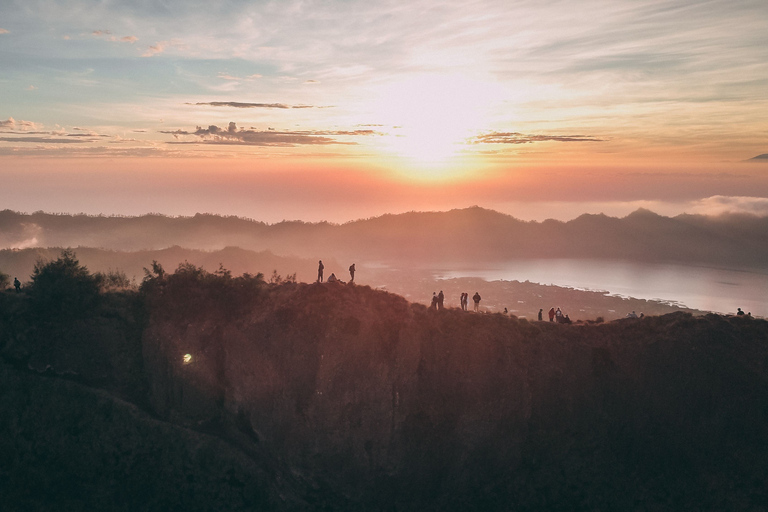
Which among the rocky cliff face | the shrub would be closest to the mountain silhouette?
the rocky cliff face

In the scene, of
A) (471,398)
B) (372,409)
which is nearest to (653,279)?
(471,398)

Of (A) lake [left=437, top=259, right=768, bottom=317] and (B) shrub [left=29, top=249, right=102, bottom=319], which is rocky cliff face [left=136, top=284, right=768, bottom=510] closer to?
(B) shrub [left=29, top=249, right=102, bottom=319]

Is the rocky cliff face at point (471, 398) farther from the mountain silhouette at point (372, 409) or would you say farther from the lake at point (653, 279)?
the lake at point (653, 279)

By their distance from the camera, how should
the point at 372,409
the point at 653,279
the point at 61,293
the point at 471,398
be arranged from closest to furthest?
the point at 372,409
the point at 471,398
the point at 61,293
the point at 653,279

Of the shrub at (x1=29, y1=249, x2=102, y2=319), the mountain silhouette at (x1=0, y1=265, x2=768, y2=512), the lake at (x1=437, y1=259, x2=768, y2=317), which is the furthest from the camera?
the lake at (x1=437, y1=259, x2=768, y2=317)

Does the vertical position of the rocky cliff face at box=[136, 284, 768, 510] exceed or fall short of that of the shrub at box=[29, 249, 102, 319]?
it falls short

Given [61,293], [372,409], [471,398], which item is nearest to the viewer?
[372,409]

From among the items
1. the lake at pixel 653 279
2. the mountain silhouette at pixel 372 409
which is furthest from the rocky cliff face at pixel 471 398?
the lake at pixel 653 279

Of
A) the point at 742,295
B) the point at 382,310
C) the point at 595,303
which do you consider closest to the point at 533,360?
the point at 382,310

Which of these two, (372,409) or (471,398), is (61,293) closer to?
(372,409)
